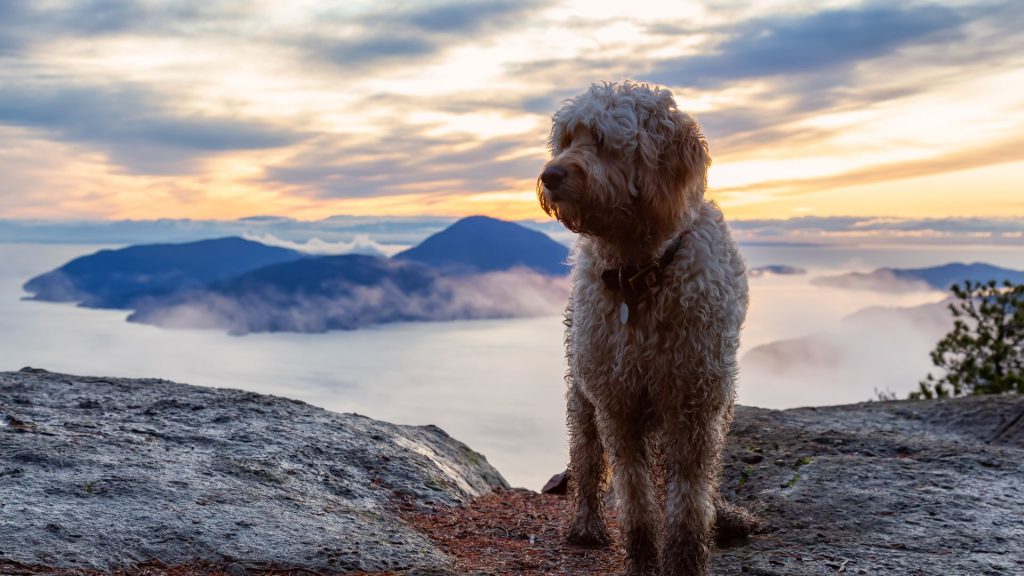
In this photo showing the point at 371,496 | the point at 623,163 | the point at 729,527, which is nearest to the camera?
→ the point at 623,163

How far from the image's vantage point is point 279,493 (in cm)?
705

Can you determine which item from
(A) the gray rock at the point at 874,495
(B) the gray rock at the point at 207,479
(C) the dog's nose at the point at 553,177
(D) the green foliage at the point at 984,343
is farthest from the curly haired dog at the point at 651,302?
(D) the green foliage at the point at 984,343

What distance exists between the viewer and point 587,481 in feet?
24.7

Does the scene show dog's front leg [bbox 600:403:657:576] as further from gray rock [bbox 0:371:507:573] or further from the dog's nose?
the dog's nose

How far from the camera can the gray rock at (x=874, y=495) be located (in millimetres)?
6309

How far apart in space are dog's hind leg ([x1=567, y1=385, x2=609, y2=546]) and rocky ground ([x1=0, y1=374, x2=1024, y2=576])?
0.17m

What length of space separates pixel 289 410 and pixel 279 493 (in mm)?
2646

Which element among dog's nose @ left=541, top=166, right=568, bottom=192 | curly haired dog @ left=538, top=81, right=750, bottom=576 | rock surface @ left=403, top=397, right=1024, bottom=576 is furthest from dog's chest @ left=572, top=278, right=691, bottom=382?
rock surface @ left=403, top=397, right=1024, bottom=576

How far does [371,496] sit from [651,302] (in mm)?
3568

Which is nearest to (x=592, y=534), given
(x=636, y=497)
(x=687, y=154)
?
(x=636, y=497)

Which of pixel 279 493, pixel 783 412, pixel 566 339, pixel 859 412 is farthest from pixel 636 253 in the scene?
pixel 859 412

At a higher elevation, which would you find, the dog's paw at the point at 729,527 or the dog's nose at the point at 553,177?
the dog's nose at the point at 553,177

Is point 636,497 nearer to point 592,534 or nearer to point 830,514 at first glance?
point 592,534

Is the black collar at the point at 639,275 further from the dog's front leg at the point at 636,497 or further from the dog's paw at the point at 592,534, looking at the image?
the dog's paw at the point at 592,534
